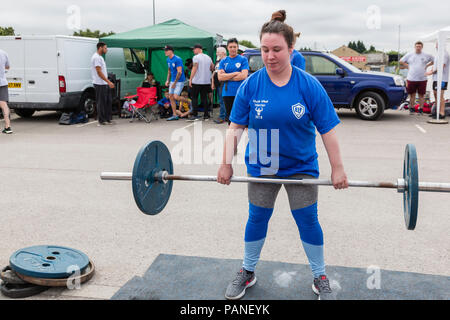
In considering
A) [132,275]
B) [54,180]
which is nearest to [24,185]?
[54,180]

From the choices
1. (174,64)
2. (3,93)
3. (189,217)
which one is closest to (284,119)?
(189,217)

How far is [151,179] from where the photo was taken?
3211 mm

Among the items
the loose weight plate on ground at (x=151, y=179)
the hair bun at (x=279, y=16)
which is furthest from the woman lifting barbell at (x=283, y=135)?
the hair bun at (x=279, y=16)

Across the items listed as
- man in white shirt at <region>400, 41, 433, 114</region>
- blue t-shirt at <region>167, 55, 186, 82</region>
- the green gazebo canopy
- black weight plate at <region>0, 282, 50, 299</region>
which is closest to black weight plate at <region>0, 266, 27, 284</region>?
black weight plate at <region>0, 282, 50, 299</region>

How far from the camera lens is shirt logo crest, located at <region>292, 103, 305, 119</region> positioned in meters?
2.69

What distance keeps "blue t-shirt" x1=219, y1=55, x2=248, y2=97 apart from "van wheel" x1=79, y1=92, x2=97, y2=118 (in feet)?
18.4

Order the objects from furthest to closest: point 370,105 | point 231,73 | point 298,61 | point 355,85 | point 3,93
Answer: point 370,105
point 355,85
point 3,93
point 231,73
point 298,61

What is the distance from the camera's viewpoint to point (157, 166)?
3.30 meters

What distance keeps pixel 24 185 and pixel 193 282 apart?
139 inches

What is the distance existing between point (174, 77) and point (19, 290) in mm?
9828

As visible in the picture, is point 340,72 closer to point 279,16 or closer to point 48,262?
point 279,16

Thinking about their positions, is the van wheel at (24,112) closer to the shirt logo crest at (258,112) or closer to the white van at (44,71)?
the white van at (44,71)

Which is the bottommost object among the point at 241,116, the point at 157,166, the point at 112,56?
the point at 157,166
